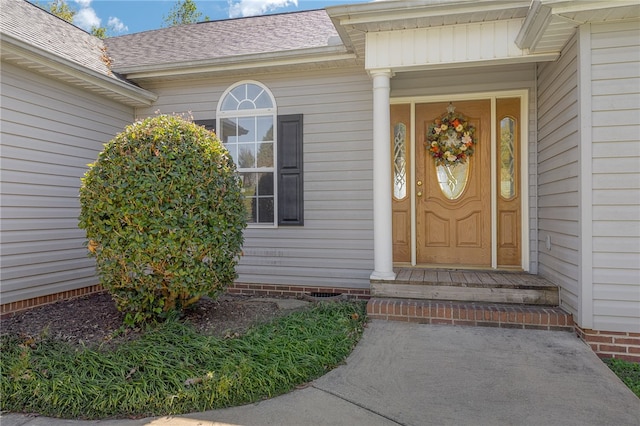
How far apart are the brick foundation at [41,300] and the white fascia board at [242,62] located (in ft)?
9.66

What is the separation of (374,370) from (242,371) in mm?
952

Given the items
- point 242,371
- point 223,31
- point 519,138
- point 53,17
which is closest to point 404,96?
point 519,138

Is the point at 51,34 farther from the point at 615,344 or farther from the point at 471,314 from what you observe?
the point at 615,344

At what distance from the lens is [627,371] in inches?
118

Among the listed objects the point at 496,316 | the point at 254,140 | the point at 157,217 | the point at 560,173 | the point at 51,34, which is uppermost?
the point at 51,34

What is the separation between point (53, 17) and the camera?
5.85 meters

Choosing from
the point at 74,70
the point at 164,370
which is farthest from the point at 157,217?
the point at 74,70

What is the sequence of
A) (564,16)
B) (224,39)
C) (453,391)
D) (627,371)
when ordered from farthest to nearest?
(224,39)
(564,16)
(627,371)
(453,391)

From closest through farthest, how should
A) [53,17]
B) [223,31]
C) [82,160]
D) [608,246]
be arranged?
[608,246] < [82,160] < [53,17] < [223,31]

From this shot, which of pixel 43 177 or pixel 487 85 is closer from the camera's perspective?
pixel 43 177

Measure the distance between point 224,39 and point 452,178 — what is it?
3.94 metres

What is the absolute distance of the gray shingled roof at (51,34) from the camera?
452cm

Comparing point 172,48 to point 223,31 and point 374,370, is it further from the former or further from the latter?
point 374,370

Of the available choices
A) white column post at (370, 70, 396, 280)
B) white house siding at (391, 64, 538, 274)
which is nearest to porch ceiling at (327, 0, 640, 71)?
white column post at (370, 70, 396, 280)
